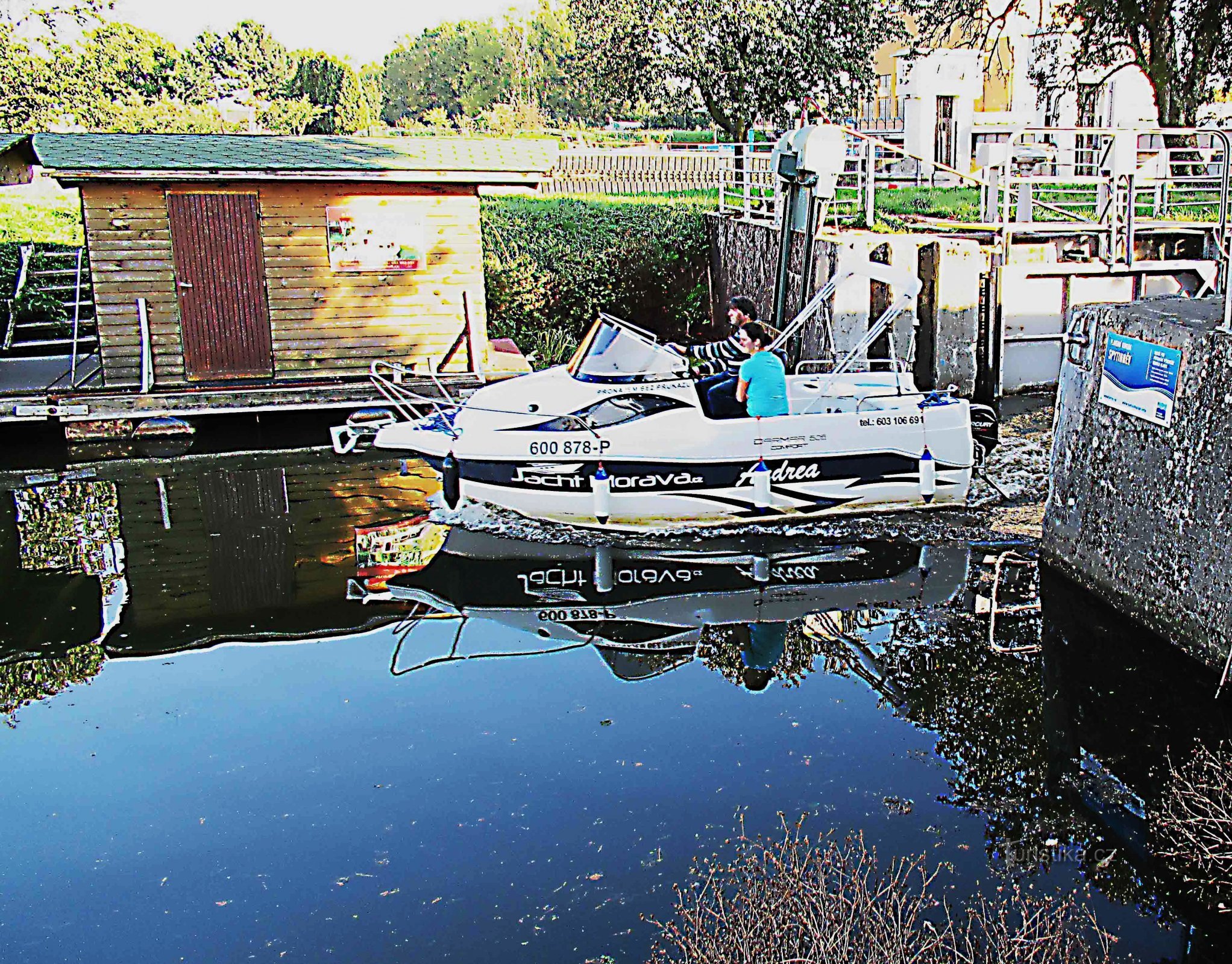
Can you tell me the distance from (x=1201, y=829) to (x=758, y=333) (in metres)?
6.15

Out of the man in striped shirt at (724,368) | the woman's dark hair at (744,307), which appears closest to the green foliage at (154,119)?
the man in striped shirt at (724,368)

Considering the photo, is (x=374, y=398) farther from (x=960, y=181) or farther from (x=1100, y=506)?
(x=960, y=181)

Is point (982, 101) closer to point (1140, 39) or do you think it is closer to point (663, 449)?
point (1140, 39)

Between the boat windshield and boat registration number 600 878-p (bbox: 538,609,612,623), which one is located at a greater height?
the boat windshield

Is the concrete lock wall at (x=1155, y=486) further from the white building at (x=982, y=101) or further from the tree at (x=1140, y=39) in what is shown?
the tree at (x=1140, y=39)

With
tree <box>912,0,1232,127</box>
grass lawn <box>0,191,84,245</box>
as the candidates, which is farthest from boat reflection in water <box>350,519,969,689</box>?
tree <box>912,0,1232,127</box>

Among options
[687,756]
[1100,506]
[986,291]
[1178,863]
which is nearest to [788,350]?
[986,291]

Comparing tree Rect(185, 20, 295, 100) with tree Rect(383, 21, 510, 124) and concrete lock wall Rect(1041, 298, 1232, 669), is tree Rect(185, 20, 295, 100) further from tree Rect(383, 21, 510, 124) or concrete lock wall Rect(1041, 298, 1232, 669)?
concrete lock wall Rect(1041, 298, 1232, 669)

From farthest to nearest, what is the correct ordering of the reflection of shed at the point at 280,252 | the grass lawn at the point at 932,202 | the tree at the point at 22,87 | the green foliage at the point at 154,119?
the green foliage at the point at 154,119 → the tree at the point at 22,87 → the grass lawn at the point at 932,202 → the reflection of shed at the point at 280,252

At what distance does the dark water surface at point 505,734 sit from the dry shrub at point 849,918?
0.17m

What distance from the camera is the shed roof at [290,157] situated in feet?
48.4

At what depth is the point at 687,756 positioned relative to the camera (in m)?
6.90

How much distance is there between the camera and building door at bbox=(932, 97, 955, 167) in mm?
25391

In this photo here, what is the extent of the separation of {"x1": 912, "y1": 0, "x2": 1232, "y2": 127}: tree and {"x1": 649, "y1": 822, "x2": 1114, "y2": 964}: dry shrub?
86.0 ft
